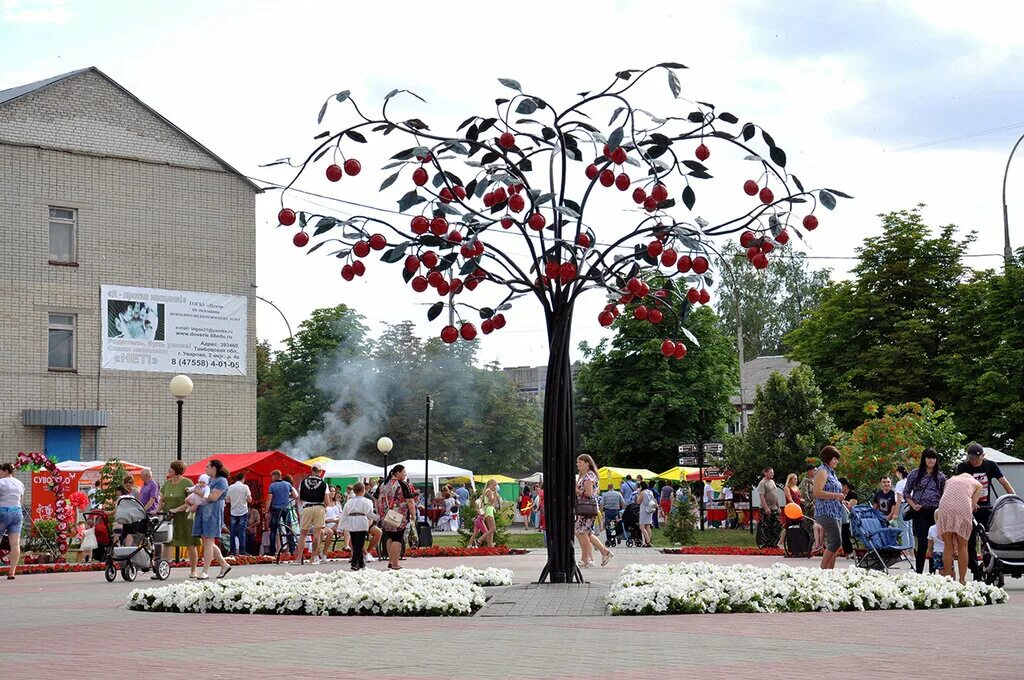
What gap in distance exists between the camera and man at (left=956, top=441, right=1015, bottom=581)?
54.7ft

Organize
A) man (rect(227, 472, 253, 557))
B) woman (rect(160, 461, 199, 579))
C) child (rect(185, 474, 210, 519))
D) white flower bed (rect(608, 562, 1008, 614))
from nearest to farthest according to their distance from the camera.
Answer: white flower bed (rect(608, 562, 1008, 614)) < child (rect(185, 474, 210, 519)) < woman (rect(160, 461, 199, 579)) < man (rect(227, 472, 253, 557))

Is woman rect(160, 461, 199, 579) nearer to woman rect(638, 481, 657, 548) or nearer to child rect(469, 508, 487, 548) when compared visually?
child rect(469, 508, 487, 548)

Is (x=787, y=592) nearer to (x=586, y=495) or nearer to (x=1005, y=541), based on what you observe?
(x=1005, y=541)

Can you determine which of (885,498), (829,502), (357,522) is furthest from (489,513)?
(829,502)

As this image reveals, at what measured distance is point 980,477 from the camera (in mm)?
16906

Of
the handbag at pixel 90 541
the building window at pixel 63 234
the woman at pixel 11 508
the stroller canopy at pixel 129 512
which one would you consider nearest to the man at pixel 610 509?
the handbag at pixel 90 541

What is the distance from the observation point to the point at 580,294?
1583cm

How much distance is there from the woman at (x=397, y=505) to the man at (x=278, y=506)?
367 centimetres

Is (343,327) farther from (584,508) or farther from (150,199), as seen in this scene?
(584,508)

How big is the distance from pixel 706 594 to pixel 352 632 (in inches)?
140

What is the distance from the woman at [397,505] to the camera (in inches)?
908

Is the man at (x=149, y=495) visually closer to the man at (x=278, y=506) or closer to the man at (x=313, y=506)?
the man at (x=313, y=506)

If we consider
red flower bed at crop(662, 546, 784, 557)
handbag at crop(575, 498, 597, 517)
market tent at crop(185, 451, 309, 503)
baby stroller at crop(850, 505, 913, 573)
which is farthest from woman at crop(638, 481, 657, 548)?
baby stroller at crop(850, 505, 913, 573)

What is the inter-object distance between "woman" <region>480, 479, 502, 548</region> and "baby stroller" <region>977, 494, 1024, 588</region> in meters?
14.8
